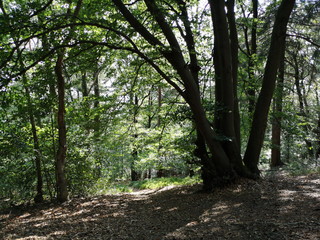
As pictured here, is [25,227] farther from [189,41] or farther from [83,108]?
[189,41]

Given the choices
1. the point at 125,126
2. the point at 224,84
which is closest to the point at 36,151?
the point at 125,126

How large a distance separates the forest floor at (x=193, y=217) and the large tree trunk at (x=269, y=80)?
83cm

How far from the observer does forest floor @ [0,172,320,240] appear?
3832 mm

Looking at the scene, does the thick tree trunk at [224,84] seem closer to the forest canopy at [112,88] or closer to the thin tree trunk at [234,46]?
the forest canopy at [112,88]

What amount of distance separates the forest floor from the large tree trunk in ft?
2.71

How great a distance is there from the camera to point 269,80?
683 centimetres

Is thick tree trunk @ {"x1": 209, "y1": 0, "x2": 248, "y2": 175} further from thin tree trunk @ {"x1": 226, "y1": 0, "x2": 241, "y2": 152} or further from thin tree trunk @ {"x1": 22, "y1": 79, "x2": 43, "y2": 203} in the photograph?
thin tree trunk @ {"x1": 22, "y1": 79, "x2": 43, "y2": 203}

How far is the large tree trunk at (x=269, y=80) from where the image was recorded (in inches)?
261

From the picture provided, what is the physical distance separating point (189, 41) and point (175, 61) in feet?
5.21

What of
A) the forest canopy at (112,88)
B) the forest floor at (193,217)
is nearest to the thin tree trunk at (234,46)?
the forest canopy at (112,88)

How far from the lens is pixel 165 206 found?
636 cm

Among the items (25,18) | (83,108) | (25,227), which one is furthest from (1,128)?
(25,18)

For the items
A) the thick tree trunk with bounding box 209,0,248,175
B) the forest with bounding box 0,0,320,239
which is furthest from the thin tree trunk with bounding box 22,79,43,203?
the thick tree trunk with bounding box 209,0,248,175

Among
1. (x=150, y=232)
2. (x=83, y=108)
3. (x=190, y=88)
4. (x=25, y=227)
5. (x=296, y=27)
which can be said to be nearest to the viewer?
(x=150, y=232)
